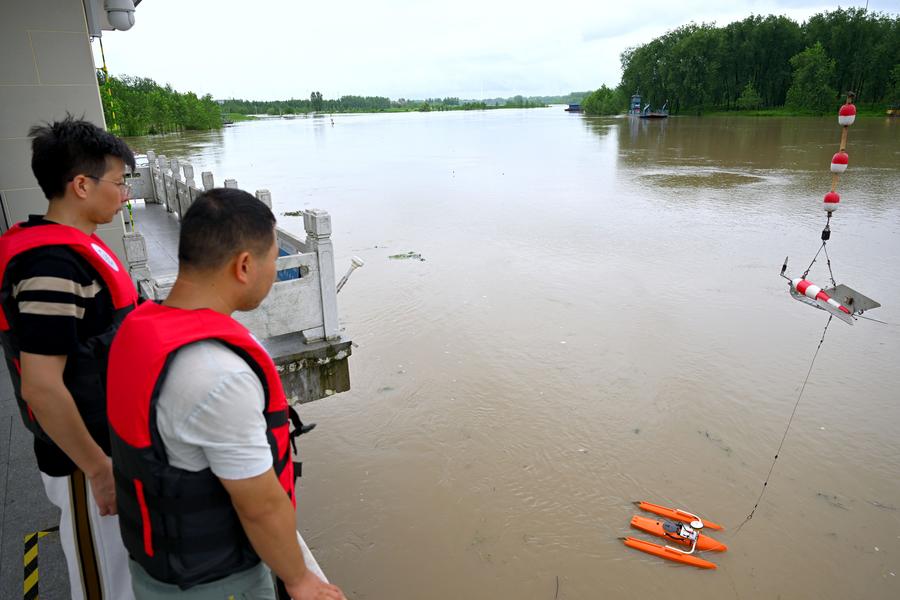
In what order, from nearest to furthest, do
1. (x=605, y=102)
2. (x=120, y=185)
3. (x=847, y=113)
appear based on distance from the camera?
(x=120, y=185) → (x=847, y=113) → (x=605, y=102)

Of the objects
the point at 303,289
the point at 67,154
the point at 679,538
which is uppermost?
the point at 67,154

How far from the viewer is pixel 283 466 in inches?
56.7

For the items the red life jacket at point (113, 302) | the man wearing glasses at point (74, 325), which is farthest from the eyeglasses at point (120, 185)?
the red life jacket at point (113, 302)

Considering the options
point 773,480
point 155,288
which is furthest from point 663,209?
point 155,288

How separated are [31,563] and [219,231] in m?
2.41

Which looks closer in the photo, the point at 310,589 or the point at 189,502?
the point at 189,502

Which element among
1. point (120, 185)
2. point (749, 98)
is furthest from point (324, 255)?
point (749, 98)

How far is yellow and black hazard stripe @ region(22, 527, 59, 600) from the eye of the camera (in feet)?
8.27

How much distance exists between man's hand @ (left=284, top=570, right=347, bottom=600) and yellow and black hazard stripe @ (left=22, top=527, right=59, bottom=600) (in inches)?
73.4

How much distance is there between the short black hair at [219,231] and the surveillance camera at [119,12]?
6.44 m

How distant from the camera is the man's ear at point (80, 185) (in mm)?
1935

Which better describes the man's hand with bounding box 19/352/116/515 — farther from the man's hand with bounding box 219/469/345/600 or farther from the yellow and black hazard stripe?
the yellow and black hazard stripe

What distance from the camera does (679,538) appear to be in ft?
13.1

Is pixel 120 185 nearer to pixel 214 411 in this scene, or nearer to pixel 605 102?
pixel 214 411
